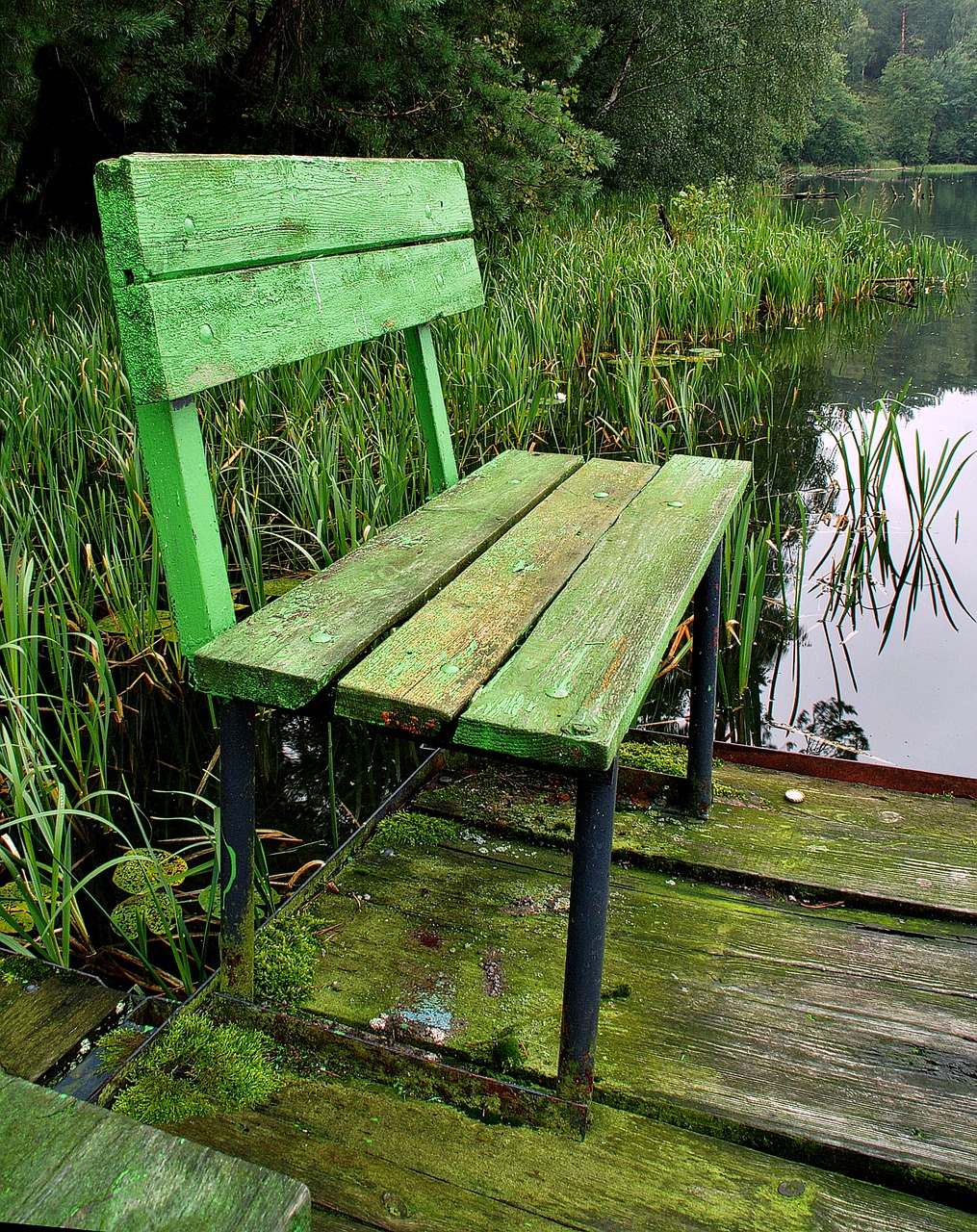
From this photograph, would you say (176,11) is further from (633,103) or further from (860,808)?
(633,103)

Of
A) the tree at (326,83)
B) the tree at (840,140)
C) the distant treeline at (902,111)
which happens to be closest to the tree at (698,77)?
the tree at (326,83)

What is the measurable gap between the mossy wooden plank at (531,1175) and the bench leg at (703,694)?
0.70 metres

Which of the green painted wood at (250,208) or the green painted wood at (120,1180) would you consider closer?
the green painted wood at (120,1180)

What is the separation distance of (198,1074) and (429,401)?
126 centimetres

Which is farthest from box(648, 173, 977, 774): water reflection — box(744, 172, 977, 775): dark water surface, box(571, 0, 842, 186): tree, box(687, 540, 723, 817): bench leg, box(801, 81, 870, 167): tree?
box(801, 81, 870, 167): tree

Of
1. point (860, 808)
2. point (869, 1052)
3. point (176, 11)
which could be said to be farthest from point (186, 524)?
point (176, 11)

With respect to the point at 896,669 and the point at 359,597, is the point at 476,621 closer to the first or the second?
the point at 359,597

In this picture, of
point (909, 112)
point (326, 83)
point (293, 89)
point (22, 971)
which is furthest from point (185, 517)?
point (909, 112)

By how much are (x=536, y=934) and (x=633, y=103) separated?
14.9 meters

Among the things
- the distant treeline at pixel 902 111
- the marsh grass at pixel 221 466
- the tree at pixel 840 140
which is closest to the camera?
the marsh grass at pixel 221 466

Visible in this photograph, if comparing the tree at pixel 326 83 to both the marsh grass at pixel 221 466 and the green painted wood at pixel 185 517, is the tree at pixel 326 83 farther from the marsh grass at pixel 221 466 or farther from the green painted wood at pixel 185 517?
the green painted wood at pixel 185 517

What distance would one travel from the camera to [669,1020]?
1.23m

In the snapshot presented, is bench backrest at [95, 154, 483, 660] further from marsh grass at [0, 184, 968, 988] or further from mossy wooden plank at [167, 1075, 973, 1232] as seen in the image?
mossy wooden plank at [167, 1075, 973, 1232]

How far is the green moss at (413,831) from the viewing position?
1603 mm
